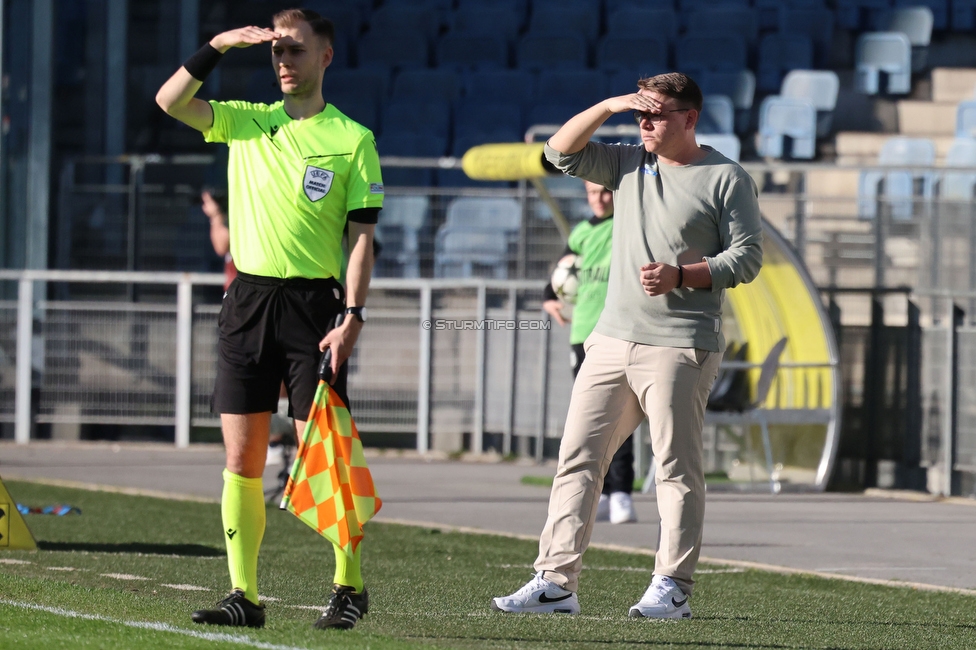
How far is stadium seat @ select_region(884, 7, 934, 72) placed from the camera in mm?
20656

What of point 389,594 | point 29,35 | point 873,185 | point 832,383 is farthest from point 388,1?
point 389,594

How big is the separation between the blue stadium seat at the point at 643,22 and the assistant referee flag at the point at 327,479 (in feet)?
55.9

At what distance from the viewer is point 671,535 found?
5469 millimetres

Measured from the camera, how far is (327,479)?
4.98 metres

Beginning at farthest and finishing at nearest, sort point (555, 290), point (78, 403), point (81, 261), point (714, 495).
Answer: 1. point (81, 261)
2. point (78, 403)
3. point (714, 495)
4. point (555, 290)

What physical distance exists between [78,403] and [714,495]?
6.72m

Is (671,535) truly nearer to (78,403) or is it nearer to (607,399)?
(607,399)

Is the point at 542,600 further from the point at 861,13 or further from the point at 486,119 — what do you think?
the point at 861,13

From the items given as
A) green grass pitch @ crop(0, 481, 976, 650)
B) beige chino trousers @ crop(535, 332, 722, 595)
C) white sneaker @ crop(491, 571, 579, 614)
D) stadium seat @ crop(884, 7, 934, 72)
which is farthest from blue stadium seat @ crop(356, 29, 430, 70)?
white sneaker @ crop(491, 571, 579, 614)

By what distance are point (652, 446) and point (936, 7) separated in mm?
17444

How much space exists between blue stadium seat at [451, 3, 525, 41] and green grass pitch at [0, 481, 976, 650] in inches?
549

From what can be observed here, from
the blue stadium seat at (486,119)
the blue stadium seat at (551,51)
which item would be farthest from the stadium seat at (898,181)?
the blue stadium seat at (486,119)

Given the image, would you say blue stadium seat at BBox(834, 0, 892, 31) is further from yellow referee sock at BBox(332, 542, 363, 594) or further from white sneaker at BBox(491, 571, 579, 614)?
yellow referee sock at BBox(332, 542, 363, 594)

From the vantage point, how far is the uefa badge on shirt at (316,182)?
501cm
